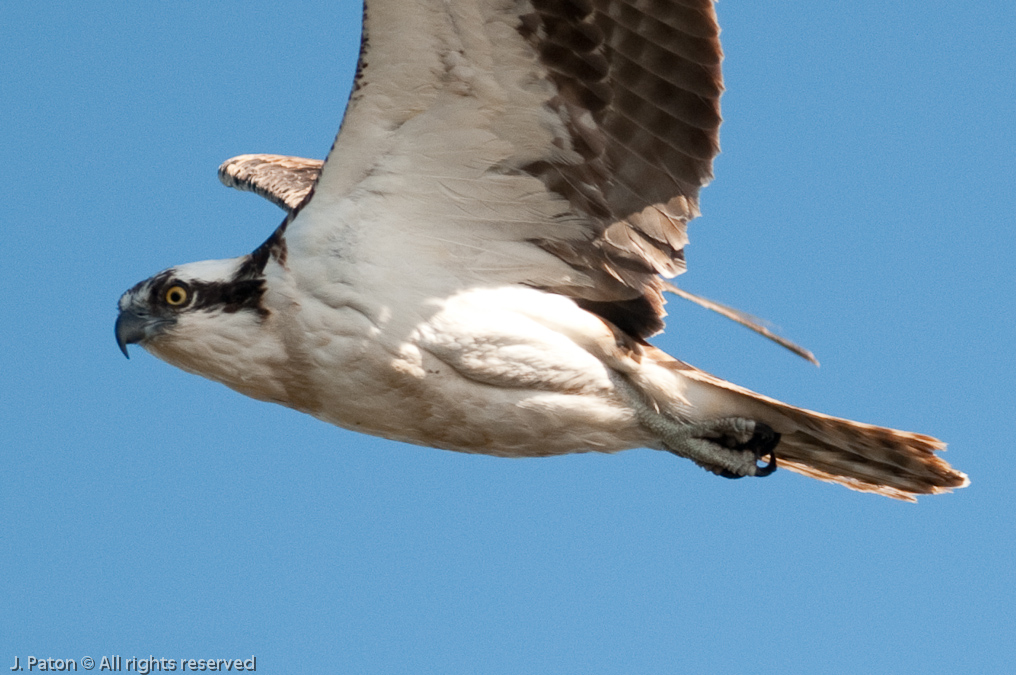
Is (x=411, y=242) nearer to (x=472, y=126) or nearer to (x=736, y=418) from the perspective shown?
(x=472, y=126)

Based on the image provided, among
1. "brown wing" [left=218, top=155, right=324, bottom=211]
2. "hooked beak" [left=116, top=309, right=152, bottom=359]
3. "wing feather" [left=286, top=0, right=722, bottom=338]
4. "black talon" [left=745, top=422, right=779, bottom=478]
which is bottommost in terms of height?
"hooked beak" [left=116, top=309, right=152, bottom=359]

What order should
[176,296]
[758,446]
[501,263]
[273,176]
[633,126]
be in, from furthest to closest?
1. [273,176]
2. [758,446]
3. [501,263]
4. [176,296]
5. [633,126]

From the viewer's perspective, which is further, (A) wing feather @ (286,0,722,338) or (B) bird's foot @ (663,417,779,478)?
(B) bird's foot @ (663,417,779,478)

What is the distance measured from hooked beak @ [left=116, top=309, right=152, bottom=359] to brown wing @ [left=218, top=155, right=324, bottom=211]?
2.38m

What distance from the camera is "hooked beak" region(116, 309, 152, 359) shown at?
643 centimetres

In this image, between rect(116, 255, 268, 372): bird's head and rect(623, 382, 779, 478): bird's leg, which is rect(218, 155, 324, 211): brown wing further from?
rect(623, 382, 779, 478): bird's leg

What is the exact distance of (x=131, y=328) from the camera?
6457mm

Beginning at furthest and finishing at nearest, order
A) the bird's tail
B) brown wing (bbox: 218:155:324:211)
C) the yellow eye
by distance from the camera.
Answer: brown wing (bbox: 218:155:324:211) → the bird's tail → the yellow eye

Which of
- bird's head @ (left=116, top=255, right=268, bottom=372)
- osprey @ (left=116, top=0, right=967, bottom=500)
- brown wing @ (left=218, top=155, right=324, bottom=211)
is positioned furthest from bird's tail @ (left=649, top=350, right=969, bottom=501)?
brown wing @ (left=218, top=155, right=324, bottom=211)

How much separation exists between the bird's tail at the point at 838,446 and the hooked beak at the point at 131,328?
246cm

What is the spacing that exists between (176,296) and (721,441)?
276 centimetres

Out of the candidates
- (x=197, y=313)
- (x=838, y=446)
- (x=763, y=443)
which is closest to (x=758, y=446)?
(x=763, y=443)

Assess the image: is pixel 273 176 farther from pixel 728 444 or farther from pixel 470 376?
pixel 728 444

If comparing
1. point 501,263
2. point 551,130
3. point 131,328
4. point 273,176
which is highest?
point 273,176
